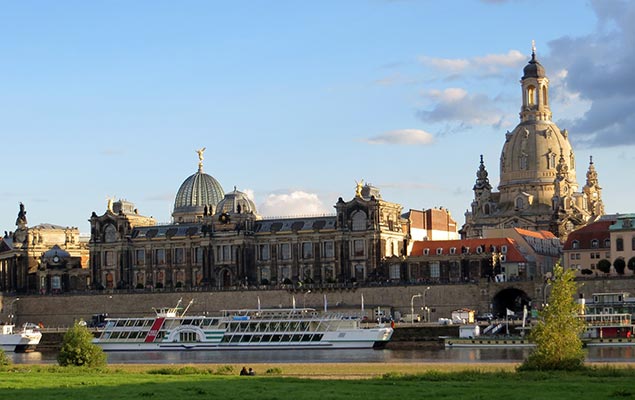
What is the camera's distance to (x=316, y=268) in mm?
157625

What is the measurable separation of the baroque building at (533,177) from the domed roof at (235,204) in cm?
3615

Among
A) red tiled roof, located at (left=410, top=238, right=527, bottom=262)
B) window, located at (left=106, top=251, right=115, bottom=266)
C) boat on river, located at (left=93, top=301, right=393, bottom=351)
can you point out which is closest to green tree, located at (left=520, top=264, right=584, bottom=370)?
boat on river, located at (left=93, top=301, right=393, bottom=351)

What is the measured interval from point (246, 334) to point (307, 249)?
121ft

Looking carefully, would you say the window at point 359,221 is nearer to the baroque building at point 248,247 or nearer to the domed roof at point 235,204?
the baroque building at point 248,247

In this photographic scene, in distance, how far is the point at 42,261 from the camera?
17938 cm

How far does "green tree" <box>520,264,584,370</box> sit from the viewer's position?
6575 centimetres

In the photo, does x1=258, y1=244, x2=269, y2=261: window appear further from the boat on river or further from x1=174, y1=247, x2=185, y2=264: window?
the boat on river

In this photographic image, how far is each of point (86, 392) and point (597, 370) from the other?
26707mm

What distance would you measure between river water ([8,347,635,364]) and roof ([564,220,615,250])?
1612 inches

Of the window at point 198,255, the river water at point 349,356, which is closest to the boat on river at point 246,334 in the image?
the river water at point 349,356

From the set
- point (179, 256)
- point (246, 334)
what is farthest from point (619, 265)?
point (179, 256)

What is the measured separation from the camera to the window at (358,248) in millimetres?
154500

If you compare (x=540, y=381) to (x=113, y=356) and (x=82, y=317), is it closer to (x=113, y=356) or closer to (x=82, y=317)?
(x=113, y=356)

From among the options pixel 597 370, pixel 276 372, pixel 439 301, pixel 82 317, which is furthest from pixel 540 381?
pixel 82 317
